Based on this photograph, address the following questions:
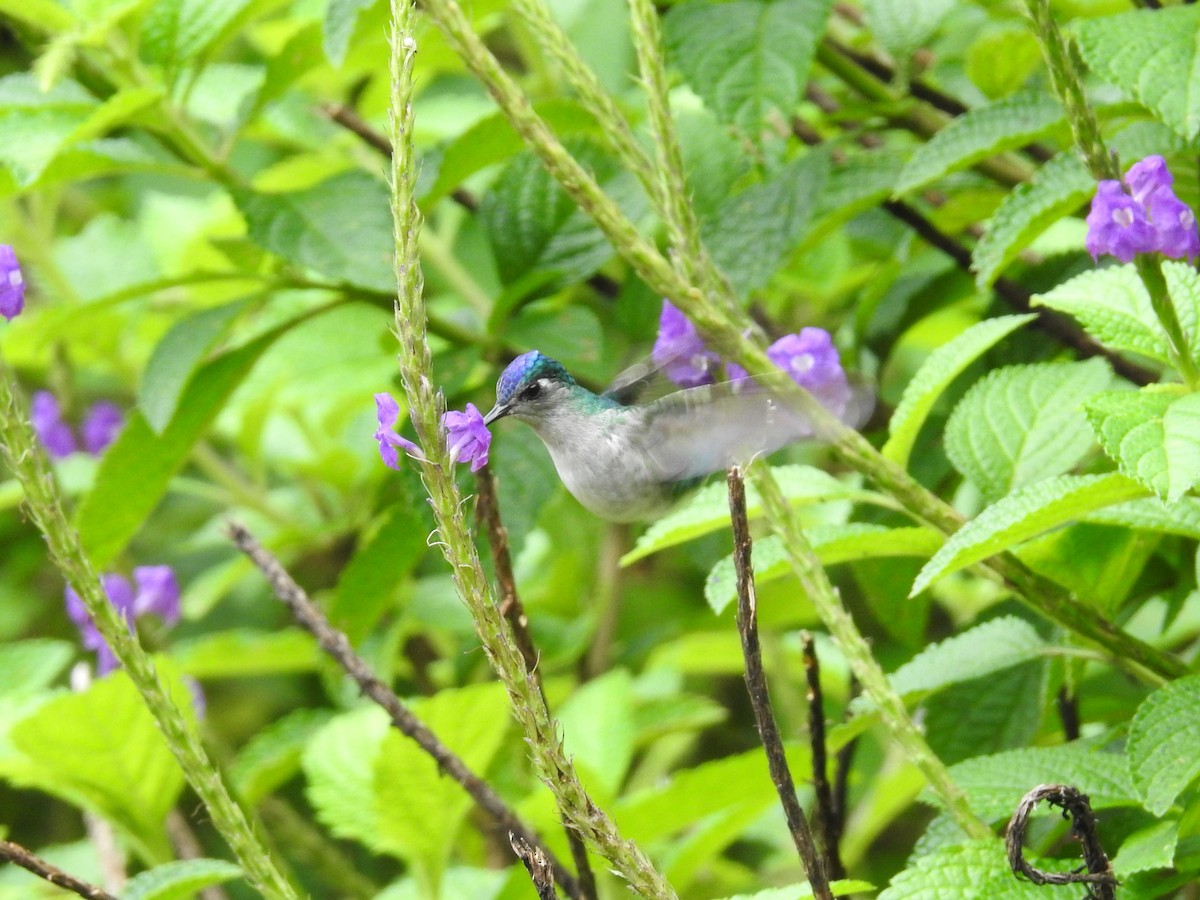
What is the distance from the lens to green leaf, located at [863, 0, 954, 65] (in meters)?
1.85

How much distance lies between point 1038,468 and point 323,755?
1121 mm

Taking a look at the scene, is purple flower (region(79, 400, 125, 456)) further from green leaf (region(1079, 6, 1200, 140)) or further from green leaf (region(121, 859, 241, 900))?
green leaf (region(1079, 6, 1200, 140))

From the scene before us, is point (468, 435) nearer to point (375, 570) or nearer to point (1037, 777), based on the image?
point (1037, 777)

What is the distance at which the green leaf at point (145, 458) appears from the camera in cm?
212

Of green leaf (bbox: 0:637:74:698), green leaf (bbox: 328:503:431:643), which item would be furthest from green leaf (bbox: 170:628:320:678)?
green leaf (bbox: 328:503:431:643)

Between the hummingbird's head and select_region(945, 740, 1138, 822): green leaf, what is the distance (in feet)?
1.75

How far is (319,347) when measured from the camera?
2.70 metres

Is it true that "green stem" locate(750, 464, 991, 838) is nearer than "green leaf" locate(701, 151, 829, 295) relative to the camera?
Yes

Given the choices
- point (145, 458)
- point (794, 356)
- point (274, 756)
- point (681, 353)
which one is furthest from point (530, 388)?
point (274, 756)

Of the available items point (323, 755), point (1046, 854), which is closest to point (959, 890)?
point (1046, 854)

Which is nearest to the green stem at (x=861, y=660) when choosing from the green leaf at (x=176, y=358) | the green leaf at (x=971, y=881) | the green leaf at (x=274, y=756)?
the green leaf at (x=971, y=881)

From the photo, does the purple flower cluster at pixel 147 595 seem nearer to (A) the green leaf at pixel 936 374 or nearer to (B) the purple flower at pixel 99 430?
(B) the purple flower at pixel 99 430

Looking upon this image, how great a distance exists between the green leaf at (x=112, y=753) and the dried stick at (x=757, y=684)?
0.90 m

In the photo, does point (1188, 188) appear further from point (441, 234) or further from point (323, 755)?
point (441, 234)
